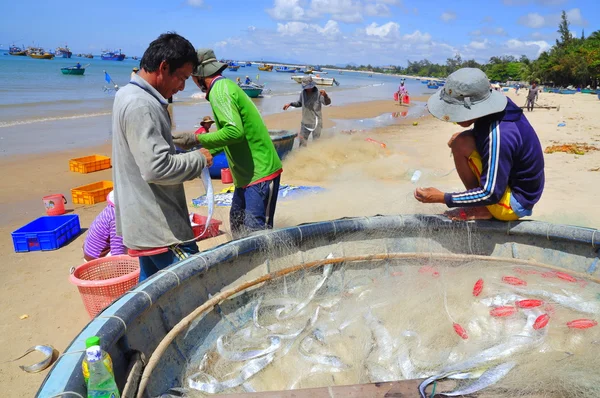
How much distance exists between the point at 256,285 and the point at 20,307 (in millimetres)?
2992

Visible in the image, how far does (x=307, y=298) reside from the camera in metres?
3.39

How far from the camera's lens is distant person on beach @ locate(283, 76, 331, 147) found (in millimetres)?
11031

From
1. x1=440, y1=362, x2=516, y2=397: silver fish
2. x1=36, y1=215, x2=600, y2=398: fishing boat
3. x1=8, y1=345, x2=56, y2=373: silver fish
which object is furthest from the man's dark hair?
x1=8, y1=345, x2=56, y2=373: silver fish

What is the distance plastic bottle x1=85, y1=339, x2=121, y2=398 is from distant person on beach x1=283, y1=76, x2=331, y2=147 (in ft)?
31.3

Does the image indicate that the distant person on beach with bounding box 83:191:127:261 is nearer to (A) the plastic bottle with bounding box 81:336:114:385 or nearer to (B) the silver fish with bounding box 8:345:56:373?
(B) the silver fish with bounding box 8:345:56:373

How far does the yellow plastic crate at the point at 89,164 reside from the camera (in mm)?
10464

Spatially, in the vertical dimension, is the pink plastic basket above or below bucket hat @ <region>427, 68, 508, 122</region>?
below

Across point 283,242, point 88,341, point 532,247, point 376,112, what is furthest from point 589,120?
point 88,341

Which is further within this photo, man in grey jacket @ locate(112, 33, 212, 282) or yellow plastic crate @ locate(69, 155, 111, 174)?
yellow plastic crate @ locate(69, 155, 111, 174)

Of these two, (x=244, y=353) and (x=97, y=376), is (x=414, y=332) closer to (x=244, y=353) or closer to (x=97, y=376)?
(x=244, y=353)

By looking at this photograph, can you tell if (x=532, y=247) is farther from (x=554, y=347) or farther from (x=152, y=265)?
(x=152, y=265)

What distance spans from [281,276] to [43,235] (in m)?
4.21

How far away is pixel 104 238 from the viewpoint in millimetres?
4711

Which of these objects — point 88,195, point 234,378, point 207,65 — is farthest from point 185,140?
point 88,195
